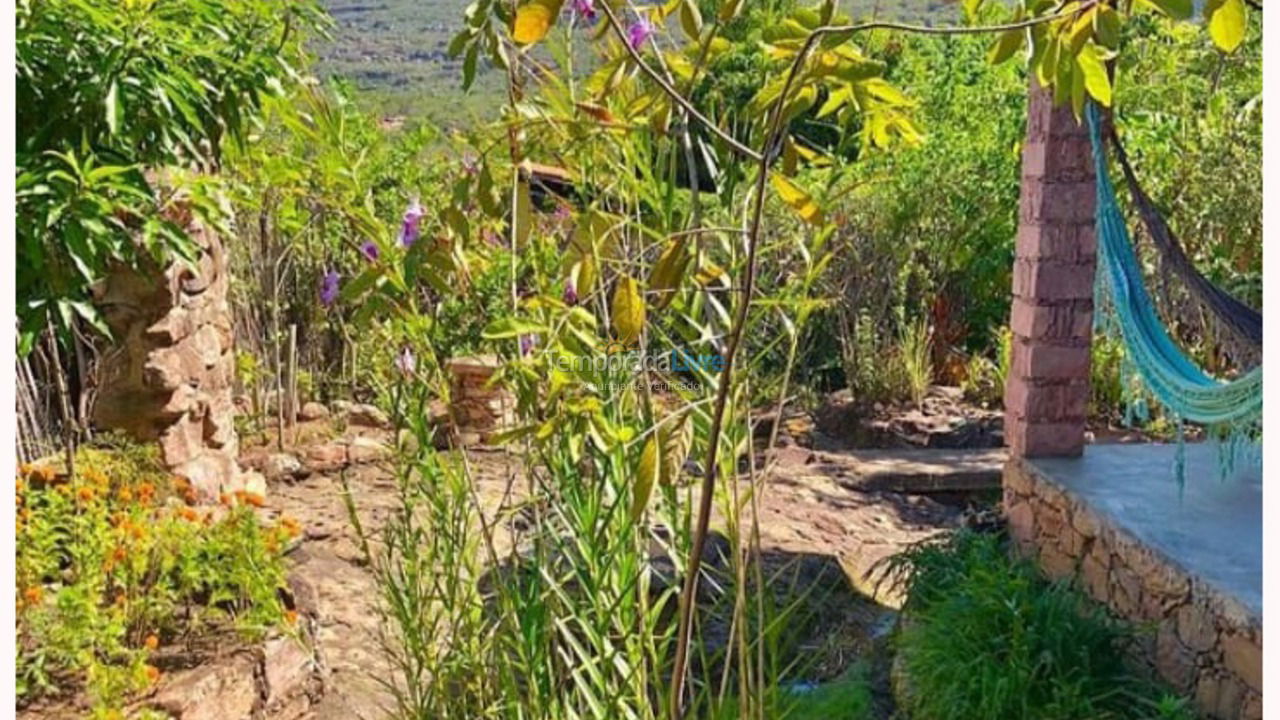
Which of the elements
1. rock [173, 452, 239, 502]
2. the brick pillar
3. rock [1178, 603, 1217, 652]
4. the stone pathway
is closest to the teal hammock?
the brick pillar

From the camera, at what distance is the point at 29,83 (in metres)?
2.83

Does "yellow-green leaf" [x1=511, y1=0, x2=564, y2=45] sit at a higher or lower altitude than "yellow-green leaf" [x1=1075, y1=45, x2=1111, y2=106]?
higher

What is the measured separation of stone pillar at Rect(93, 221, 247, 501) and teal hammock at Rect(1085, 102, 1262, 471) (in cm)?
260

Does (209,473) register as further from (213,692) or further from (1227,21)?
(1227,21)

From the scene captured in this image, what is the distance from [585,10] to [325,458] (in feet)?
13.2

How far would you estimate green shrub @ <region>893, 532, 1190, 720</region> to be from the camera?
2705 millimetres

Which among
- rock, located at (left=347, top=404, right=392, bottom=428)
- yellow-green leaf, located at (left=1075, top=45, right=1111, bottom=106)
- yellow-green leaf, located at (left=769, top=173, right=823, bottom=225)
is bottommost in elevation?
rock, located at (left=347, top=404, right=392, bottom=428)

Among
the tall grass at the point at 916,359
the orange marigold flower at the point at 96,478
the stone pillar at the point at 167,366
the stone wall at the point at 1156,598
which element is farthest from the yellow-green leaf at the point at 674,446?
the tall grass at the point at 916,359

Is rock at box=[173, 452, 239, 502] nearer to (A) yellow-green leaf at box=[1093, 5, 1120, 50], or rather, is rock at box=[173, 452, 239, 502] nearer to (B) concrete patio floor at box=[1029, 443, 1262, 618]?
(B) concrete patio floor at box=[1029, 443, 1262, 618]

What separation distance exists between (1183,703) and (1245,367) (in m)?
0.92

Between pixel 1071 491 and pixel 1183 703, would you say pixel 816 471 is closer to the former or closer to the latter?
pixel 1071 491

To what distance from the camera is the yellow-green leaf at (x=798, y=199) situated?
1.13m

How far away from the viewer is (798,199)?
1152 millimetres

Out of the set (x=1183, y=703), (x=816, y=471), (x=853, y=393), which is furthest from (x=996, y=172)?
(x=1183, y=703)
